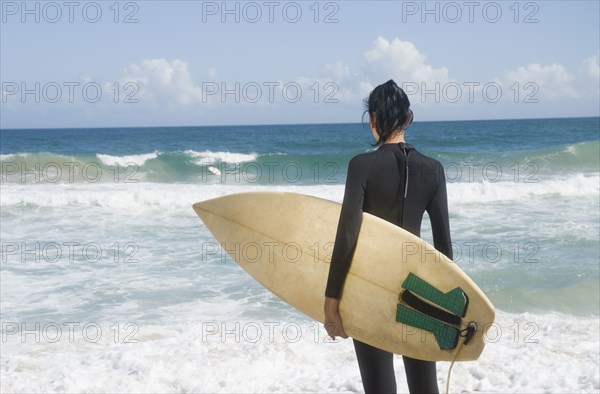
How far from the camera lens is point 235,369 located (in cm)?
427

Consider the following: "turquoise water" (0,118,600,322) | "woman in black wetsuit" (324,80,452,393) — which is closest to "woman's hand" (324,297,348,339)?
"woman in black wetsuit" (324,80,452,393)

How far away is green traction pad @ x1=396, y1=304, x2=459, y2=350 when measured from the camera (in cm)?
224

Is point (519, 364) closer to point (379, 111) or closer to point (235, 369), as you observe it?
point (235, 369)

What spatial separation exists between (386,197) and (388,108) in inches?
11.5

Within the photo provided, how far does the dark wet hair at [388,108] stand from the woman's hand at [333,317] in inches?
22.1

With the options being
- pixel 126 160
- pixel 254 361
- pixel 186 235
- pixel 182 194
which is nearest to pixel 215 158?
pixel 126 160

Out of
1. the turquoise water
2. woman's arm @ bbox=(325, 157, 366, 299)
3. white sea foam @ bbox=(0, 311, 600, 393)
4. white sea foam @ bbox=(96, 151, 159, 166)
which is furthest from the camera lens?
white sea foam @ bbox=(96, 151, 159, 166)

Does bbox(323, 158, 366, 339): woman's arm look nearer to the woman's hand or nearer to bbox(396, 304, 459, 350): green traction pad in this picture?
the woman's hand

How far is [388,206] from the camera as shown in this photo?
2121 mm

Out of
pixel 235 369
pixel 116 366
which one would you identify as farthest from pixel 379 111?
pixel 116 366

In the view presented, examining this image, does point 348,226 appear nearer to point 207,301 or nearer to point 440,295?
point 440,295

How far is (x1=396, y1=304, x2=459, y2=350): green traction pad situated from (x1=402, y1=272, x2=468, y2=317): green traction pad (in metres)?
0.06

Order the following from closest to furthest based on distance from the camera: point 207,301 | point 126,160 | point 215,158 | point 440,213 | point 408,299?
point 440,213 → point 408,299 → point 207,301 → point 126,160 → point 215,158

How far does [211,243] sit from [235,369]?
5.05 m
